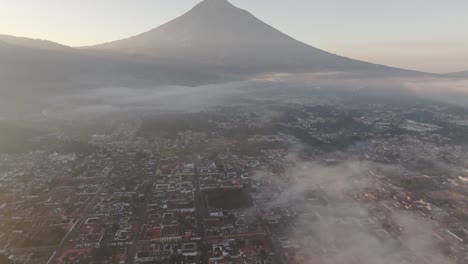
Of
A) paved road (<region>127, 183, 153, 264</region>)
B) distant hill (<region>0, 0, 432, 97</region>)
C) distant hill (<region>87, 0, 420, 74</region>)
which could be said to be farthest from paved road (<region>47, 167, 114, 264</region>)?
distant hill (<region>87, 0, 420, 74</region>)

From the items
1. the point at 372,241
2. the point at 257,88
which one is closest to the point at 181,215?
the point at 372,241

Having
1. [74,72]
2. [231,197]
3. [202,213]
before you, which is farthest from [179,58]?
[202,213]

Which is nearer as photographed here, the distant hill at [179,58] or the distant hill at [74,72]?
the distant hill at [74,72]

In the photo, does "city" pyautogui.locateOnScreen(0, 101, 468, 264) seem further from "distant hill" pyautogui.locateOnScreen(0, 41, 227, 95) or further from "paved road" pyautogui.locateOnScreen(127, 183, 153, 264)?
"distant hill" pyautogui.locateOnScreen(0, 41, 227, 95)

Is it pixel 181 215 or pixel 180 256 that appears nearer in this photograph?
pixel 180 256

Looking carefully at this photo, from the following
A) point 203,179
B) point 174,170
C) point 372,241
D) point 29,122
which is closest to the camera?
point 372,241

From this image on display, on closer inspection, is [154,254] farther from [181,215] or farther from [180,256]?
[181,215]

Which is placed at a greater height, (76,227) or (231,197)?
(231,197)

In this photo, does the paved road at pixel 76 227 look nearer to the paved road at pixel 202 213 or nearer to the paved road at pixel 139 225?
the paved road at pixel 139 225

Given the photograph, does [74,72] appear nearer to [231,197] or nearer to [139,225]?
[231,197]

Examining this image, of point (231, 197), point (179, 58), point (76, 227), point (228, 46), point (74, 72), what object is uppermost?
point (228, 46)

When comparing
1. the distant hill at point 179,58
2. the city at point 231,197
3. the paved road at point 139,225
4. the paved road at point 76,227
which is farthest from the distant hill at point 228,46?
the paved road at point 139,225
